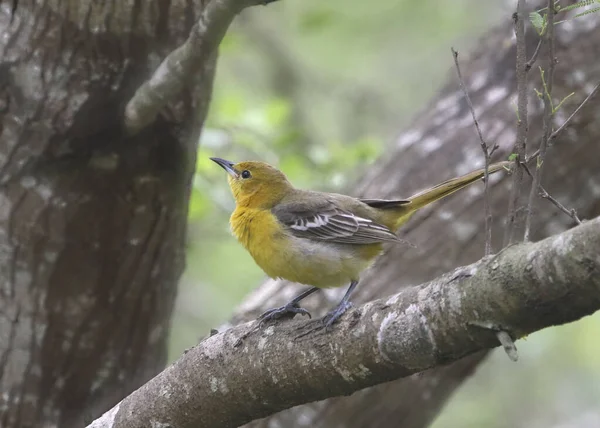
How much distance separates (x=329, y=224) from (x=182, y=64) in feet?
3.86

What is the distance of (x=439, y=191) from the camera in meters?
3.74

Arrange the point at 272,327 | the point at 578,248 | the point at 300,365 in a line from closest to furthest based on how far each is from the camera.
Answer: the point at 578,248
the point at 300,365
the point at 272,327

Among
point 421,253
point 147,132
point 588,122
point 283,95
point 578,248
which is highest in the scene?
point 283,95

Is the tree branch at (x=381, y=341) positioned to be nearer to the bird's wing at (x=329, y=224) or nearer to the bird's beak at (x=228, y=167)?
the bird's wing at (x=329, y=224)

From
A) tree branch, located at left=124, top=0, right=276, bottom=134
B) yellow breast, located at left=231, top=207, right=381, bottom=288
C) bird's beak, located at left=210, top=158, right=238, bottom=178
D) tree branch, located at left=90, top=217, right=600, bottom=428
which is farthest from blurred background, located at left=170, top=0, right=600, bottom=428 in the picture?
tree branch, located at left=90, top=217, right=600, bottom=428

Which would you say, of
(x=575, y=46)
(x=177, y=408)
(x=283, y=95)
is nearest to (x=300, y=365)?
(x=177, y=408)

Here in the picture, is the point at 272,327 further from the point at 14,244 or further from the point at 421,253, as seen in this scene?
the point at 421,253

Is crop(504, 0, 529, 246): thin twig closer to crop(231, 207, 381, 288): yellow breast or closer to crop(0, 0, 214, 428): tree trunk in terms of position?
crop(231, 207, 381, 288): yellow breast

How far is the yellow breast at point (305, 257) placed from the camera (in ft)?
12.2

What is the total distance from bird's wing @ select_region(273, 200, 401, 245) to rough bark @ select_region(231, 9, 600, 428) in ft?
1.93

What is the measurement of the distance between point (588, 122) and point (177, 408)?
10.4 feet

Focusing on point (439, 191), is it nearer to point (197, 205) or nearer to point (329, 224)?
point (329, 224)

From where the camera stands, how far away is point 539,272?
1809 millimetres

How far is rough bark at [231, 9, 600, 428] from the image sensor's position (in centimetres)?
429
